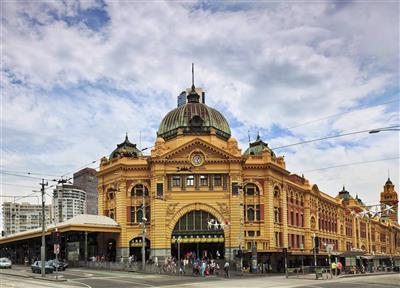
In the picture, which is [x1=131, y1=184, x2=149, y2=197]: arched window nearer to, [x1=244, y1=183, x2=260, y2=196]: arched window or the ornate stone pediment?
the ornate stone pediment

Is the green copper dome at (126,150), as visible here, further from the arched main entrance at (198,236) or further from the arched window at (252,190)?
the arched window at (252,190)

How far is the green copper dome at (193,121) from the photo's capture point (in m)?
85.9

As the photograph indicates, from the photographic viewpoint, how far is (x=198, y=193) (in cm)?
7844

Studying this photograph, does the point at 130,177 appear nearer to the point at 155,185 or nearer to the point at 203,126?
the point at 155,185

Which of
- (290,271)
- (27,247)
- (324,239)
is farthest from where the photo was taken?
(324,239)

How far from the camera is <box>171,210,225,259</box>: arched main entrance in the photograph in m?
77.5

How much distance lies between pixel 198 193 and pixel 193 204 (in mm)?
1707

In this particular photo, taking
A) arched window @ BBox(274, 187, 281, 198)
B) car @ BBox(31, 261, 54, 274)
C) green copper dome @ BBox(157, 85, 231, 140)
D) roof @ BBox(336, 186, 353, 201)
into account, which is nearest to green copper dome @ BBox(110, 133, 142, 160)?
green copper dome @ BBox(157, 85, 231, 140)

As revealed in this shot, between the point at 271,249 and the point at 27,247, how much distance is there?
4844 cm

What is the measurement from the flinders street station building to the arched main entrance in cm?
14

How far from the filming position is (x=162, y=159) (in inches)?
3110

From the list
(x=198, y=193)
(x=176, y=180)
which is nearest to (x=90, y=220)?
(x=176, y=180)

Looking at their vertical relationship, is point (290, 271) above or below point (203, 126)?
below

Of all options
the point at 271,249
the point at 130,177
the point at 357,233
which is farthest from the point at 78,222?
the point at 357,233
